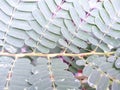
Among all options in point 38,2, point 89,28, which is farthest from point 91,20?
point 38,2

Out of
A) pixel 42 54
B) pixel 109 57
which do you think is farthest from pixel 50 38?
pixel 109 57

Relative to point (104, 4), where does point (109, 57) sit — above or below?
below

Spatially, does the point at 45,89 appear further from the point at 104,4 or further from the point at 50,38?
the point at 104,4

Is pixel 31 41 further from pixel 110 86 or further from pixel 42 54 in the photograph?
pixel 110 86

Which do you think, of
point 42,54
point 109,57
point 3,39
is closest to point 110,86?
point 109,57

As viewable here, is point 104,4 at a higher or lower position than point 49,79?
higher

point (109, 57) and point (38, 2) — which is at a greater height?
point (38, 2)

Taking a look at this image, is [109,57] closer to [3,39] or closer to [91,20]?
[91,20]
